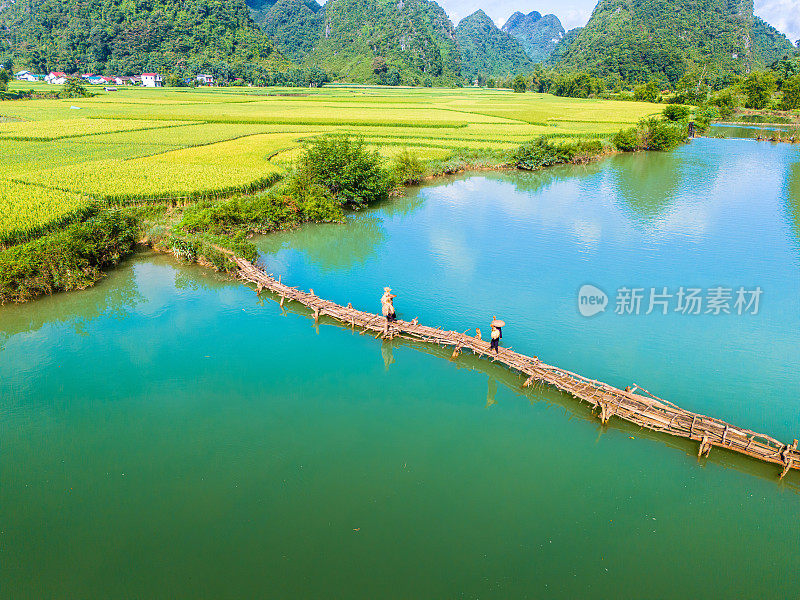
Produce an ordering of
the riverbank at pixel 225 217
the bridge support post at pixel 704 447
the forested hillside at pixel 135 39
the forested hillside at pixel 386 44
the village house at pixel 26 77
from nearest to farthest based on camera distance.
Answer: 1. the bridge support post at pixel 704 447
2. the riverbank at pixel 225 217
3. the village house at pixel 26 77
4. the forested hillside at pixel 135 39
5. the forested hillside at pixel 386 44

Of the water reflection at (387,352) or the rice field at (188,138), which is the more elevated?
the rice field at (188,138)

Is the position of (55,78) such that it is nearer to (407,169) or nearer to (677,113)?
(407,169)

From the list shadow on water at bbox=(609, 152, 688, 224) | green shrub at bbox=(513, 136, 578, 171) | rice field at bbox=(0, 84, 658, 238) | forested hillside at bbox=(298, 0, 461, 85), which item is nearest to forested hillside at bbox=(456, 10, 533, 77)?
forested hillside at bbox=(298, 0, 461, 85)

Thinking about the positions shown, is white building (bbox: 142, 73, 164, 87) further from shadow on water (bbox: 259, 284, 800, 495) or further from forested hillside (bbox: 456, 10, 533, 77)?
forested hillside (bbox: 456, 10, 533, 77)

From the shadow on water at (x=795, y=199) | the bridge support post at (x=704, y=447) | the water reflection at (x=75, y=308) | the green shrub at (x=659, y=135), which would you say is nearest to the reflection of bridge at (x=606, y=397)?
the bridge support post at (x=704, y=447)

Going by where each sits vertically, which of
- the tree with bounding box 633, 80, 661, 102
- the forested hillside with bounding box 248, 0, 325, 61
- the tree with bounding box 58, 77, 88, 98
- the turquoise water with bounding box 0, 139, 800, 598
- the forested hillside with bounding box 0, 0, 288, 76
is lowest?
the turquoise water with bounding box 0, 139, 800, 598

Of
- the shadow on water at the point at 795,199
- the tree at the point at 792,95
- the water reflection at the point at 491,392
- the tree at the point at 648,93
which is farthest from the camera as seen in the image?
the tree at the point at 648,93

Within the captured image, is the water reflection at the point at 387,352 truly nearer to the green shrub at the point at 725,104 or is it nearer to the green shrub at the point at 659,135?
the green shrub at the point at 659,135
